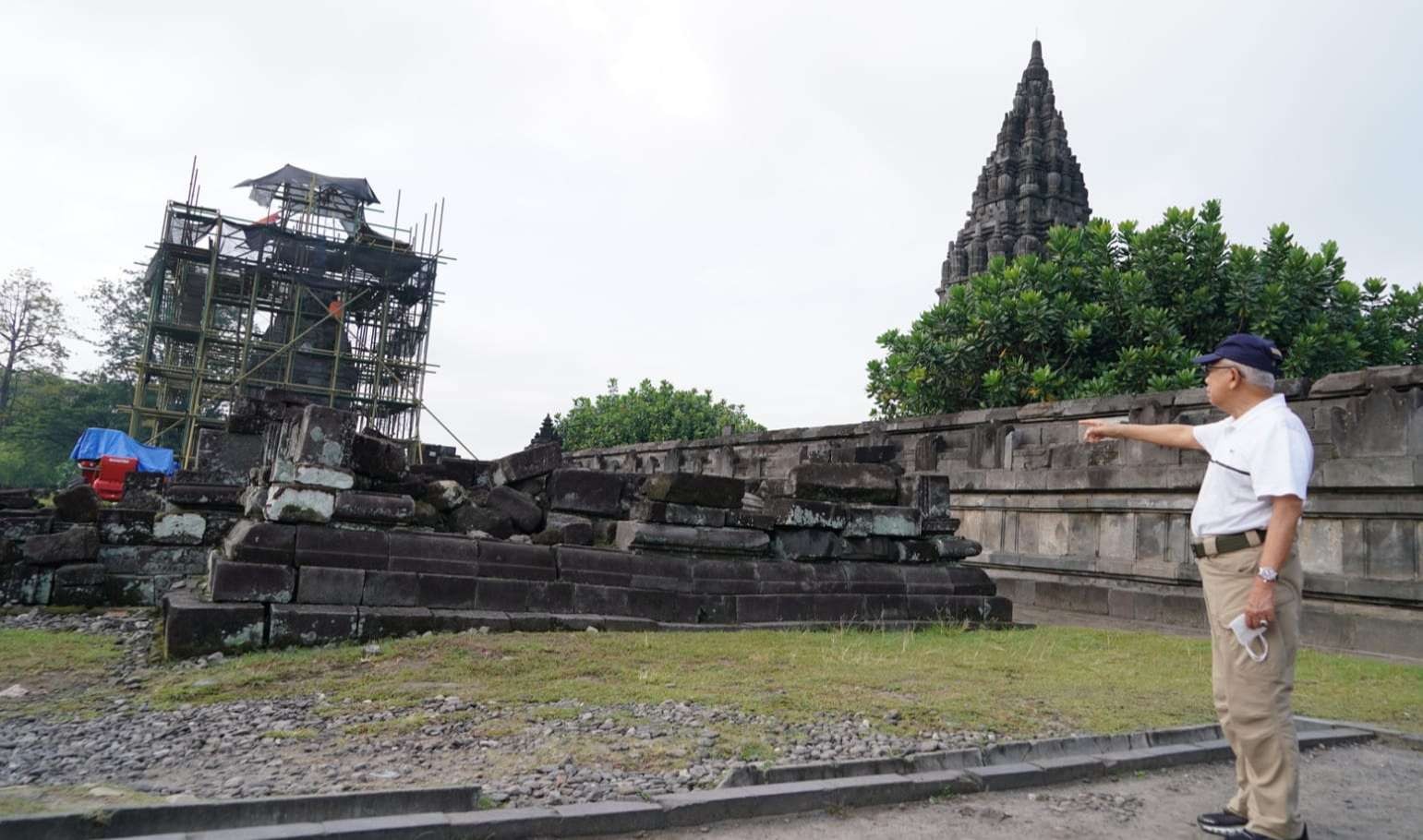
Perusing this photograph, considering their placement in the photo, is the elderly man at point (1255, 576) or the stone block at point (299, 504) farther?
the stone block at point (299, 504)

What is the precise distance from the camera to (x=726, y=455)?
1797 centimetres

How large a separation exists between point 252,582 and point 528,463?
2765 mm

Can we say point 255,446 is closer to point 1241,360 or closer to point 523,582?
point 523,582

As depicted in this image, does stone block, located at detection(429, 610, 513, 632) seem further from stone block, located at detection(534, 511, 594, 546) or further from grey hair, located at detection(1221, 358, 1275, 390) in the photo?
grey hair, located at detection(1221, 358, 1275, 390)

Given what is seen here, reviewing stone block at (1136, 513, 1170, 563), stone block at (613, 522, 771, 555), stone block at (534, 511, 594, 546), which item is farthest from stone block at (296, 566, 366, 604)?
stone block at (1136, 513, 1170, 563)

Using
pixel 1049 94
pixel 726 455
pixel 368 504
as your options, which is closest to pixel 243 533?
pixel 368 504

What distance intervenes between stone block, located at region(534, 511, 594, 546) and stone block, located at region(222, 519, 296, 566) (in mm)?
1970

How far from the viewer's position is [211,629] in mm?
5707

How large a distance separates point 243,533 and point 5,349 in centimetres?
5143

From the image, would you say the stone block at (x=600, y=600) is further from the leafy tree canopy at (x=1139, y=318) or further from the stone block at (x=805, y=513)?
the leafy tree canopy at (x=1139, y=318)

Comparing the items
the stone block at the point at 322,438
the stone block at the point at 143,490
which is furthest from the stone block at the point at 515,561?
the stone block at the point at 143,490

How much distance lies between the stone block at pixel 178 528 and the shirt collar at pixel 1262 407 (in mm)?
8915

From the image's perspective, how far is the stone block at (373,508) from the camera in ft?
22.0

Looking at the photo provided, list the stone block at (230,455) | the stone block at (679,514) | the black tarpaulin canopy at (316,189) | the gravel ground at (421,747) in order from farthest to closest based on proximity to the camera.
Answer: the black tarpaulin canopy at (316,189) → the stone block at (230,455) → the stone block at (679,514) → the gravel ground at (421,747)
